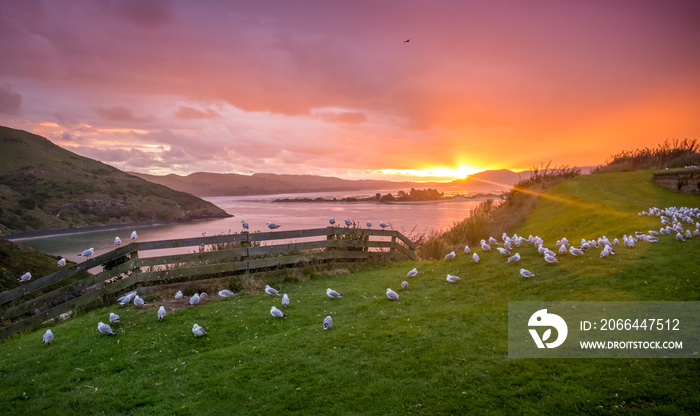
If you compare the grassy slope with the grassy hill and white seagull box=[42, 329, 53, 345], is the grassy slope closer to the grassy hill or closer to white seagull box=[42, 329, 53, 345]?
white seagull box=[42, 329, 53, 345]

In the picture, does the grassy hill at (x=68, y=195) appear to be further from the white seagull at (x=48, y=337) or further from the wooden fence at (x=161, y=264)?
the white seagull at (x=48, y=337)

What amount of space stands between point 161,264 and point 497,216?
23648 millimetres

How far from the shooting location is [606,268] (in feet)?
29.5

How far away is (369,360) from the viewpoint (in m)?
6.05

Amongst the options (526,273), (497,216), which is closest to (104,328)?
(526,273)

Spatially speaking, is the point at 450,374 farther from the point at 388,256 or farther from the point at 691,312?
the point at 388,256

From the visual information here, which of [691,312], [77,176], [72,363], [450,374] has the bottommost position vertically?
[72,363]

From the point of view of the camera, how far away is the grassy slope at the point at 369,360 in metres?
4.65

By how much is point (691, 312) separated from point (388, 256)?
11519mm

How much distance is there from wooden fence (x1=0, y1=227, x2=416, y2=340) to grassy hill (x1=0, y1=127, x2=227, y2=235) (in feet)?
59.9

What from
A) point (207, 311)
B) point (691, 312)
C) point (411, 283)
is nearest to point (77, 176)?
point (207, 311)

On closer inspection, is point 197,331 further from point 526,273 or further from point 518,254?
point 518,254
